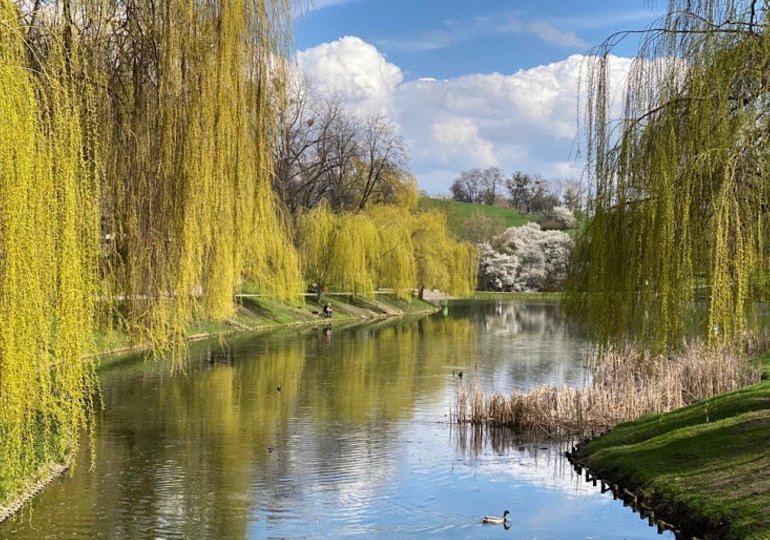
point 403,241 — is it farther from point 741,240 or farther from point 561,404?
point 741,240

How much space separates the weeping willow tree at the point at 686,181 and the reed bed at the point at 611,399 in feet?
23.2

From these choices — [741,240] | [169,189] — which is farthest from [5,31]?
[741,240]

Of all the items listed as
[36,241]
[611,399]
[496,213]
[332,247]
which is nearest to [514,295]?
[496,213]

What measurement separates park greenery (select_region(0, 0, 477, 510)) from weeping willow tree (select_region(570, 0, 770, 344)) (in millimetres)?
3592

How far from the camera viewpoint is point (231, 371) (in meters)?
24.3

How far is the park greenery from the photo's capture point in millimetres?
4773

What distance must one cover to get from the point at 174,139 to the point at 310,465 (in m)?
7.44

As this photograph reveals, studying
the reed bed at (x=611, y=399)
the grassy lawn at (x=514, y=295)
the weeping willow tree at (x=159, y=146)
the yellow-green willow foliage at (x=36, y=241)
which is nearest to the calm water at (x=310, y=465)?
the reed bed at (x=611, y=399)

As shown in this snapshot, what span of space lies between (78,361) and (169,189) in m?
2.52

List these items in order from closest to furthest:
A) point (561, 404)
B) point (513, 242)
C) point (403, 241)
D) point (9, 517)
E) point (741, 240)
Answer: point (741, 240) → point (9, 517) → point (561, 404) → point (403, 241) → point (513, 242)

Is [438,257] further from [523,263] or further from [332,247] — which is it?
[523,263]

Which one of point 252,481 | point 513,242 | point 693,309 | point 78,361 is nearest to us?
point 78,361

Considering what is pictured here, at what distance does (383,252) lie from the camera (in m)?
45.6

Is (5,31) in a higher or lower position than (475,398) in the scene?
higher
